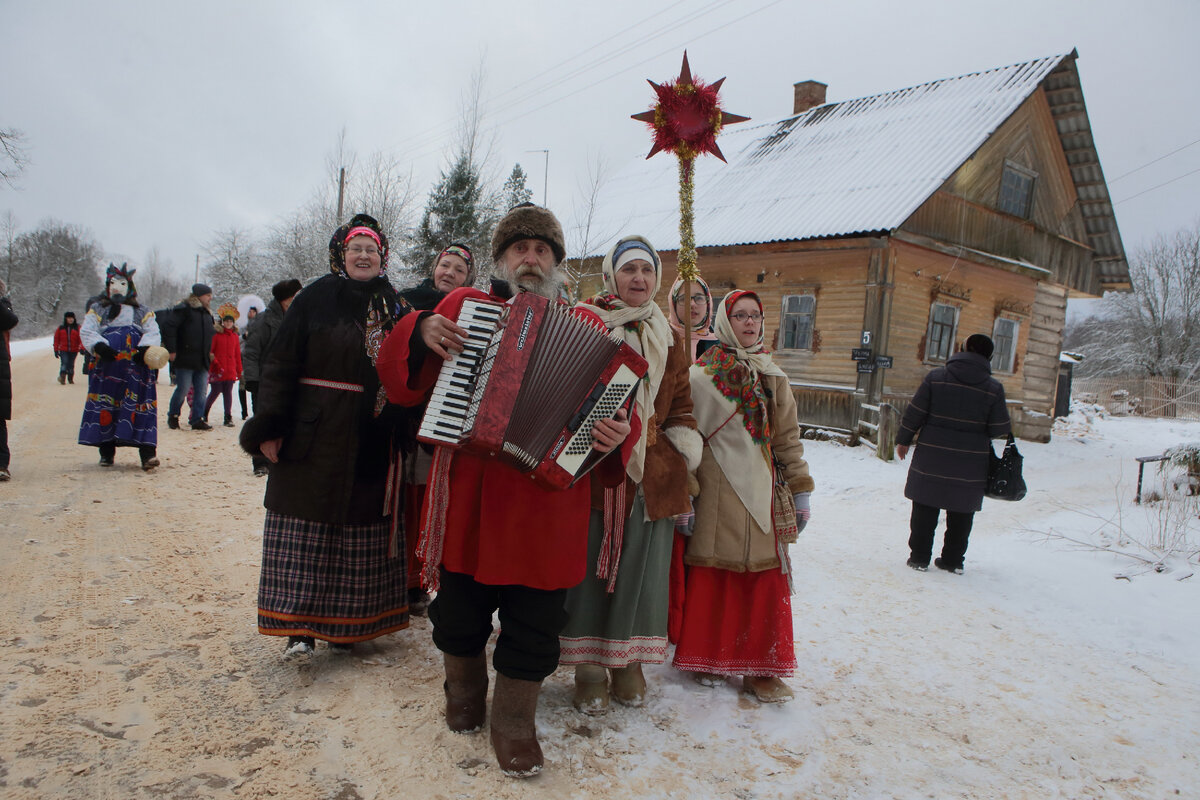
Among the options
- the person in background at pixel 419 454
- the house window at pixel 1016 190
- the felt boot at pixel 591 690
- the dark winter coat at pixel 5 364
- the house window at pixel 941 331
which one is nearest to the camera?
the felt boot at pixel 591 690

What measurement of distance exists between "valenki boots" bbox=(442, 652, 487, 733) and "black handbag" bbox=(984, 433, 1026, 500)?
4.35 metres

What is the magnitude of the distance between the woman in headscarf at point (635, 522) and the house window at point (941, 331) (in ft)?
39.2

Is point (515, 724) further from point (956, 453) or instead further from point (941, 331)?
point (941, 331)

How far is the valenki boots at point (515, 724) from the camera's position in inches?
85.2

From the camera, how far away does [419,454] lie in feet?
10.5

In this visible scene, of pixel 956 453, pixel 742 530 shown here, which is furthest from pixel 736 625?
pixel 956 453

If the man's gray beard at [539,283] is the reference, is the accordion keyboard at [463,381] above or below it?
below

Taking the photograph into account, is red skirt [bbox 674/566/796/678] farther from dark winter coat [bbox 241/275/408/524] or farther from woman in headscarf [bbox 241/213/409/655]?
dark winter coat [bbox 241/275/408/524]

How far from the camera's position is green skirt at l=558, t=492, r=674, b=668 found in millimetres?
2660

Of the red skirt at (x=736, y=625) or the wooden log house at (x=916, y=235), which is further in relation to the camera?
the wooden log house at (x=916, y=235)

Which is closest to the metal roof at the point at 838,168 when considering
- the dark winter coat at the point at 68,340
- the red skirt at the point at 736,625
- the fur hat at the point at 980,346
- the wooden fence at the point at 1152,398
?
the fur hat at the point at 980,346

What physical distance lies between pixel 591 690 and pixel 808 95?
19263 millimetres

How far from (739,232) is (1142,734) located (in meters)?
11.7

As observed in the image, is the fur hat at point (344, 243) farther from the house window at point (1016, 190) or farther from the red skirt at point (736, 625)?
the house window at point (1016, 190)
